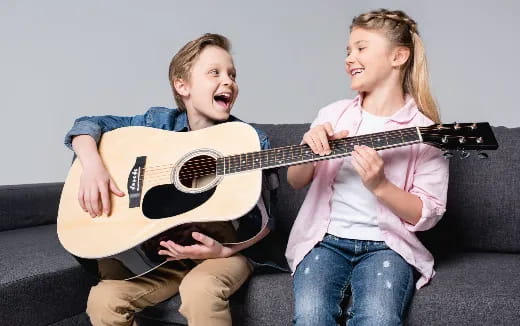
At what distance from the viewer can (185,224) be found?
1.42 metres

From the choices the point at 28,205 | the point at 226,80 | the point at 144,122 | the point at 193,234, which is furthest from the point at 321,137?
the point at 28,205

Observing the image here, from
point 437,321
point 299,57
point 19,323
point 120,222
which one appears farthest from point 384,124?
point 299,57

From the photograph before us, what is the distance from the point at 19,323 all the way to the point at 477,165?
1.45 metres

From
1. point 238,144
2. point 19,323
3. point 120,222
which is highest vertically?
point 238,144

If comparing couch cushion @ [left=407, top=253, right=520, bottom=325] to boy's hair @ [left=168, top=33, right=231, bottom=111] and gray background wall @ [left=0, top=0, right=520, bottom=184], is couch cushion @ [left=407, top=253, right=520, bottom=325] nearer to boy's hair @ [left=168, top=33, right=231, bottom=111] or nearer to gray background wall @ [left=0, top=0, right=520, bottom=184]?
boy's hair @ [left=168, top=33, right=231, bottom=111]

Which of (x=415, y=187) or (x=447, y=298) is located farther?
(x=415, y=187)

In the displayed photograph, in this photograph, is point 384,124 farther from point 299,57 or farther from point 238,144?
point 299,57

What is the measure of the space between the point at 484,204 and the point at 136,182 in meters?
1.10

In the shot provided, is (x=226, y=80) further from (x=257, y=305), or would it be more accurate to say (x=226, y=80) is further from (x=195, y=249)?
(x=257, y=305)

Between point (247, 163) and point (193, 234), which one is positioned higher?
point (247, 163)

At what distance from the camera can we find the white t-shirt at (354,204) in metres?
1.51

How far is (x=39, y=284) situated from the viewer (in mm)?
1598

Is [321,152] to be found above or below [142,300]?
above

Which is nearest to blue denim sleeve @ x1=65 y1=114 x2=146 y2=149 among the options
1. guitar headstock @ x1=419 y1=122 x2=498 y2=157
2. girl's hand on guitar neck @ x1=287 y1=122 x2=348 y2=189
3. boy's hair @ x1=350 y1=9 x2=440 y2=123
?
girl's hand on guitar neck @ x1=287 y1=122 x2=348 y2=189
